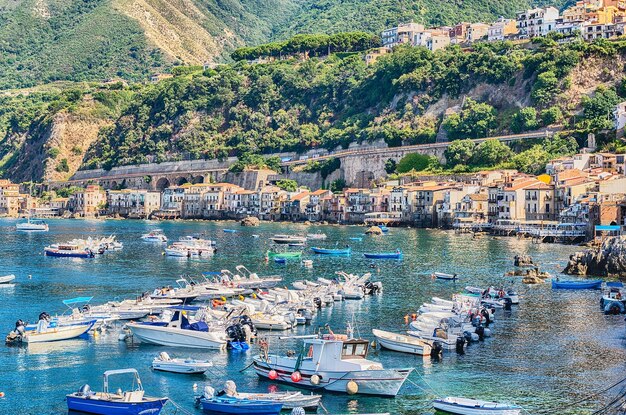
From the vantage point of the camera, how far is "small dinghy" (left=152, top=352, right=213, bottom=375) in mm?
39656

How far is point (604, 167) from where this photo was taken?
11569 centimetres

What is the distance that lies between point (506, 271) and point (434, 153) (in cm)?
7272

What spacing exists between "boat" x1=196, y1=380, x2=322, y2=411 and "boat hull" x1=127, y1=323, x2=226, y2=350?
959cm

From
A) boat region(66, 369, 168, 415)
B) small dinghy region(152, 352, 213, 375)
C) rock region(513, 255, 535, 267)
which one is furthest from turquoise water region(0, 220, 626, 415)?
rock region(513, 255, 535, 267)

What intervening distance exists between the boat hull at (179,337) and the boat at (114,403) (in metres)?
10.1

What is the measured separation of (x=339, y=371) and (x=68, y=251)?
58.2 m

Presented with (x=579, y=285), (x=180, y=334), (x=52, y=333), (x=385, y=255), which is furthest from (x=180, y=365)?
(x=385, y=255)

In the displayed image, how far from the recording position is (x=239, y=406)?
110 feet

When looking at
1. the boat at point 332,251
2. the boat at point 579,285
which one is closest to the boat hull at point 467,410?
the boat at point 579,285

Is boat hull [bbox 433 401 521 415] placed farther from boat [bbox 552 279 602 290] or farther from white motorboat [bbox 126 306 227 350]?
boat [bbox 552 279 602 290]

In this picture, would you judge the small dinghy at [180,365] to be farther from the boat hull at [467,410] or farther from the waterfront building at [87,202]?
the waterfront building at [87,202]

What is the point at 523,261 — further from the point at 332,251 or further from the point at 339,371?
the point at 339,371

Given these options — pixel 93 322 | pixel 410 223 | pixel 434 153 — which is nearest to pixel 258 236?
pixel 410 223

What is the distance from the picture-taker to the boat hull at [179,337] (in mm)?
44375
